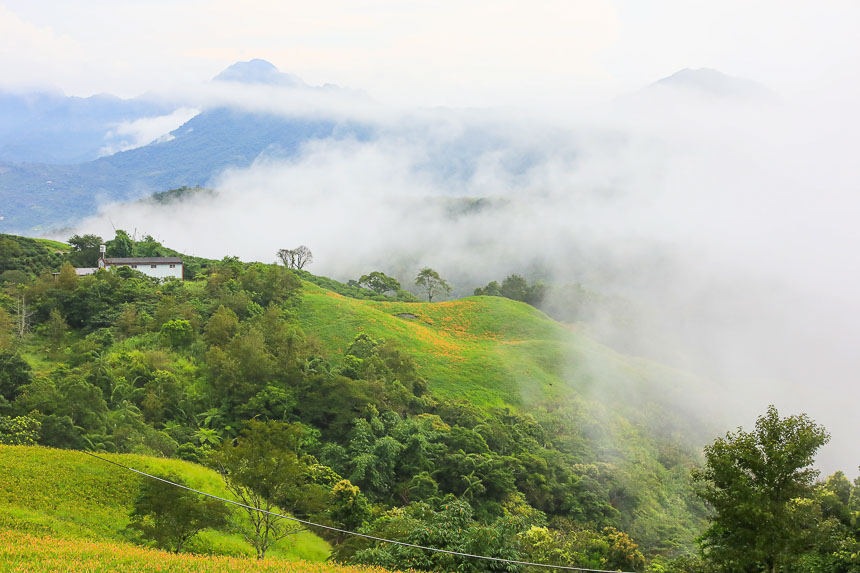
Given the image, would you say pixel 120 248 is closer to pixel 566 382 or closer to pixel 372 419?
pixel 372 419

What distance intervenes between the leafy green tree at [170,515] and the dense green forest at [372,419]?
30 centimetres

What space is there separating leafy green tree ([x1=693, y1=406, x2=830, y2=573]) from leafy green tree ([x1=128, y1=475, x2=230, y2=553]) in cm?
1586

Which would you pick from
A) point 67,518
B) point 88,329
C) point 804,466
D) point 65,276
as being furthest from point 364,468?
point 65,276

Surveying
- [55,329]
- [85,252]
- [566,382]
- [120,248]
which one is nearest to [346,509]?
[55,329]

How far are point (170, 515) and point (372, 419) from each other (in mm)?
19502

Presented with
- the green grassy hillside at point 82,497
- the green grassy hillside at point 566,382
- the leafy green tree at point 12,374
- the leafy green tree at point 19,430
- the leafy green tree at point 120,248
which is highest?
the leafy green tree at point 120,248

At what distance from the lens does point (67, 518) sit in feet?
69.5

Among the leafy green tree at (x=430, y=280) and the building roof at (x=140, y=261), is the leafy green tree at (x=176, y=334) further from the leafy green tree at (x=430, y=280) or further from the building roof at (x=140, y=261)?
the leafy green tree at (x=430, y=280)

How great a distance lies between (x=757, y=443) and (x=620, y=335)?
267 feet

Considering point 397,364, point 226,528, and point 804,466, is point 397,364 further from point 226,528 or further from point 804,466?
point 804,466

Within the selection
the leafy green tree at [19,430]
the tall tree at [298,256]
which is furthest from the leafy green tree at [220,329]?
the tall tree at [298,256]

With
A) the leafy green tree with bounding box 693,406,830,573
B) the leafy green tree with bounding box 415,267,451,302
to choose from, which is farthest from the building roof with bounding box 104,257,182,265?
the leafy green tree with bounding box 693,406,830,573

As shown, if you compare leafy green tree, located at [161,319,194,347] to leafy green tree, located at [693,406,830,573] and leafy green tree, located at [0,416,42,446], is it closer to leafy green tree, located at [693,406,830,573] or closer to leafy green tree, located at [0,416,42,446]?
leafy green tree, located at [0,416,42,446]

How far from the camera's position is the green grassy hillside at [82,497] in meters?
20.3
